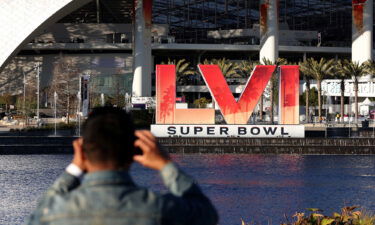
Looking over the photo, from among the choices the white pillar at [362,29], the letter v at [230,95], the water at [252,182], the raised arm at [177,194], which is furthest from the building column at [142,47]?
the raised arm at [177,194]

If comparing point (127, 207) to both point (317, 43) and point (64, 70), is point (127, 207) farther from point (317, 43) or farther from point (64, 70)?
point (317, 43)

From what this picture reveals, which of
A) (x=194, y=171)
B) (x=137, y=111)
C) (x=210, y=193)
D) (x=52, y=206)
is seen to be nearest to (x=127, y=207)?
(x=52, y=206)

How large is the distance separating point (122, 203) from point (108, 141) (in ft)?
0.99

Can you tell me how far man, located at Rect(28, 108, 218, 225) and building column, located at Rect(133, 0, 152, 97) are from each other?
7576cm

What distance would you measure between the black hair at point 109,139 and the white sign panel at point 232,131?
132 ft

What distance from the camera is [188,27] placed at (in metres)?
108

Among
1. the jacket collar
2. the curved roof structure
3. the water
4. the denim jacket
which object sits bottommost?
the water

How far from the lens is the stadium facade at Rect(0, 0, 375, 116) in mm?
75625

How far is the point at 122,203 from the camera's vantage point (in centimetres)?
352

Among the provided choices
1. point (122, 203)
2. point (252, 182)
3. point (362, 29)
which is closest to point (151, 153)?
point (122, 203)

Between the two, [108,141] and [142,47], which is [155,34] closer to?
[142,47]

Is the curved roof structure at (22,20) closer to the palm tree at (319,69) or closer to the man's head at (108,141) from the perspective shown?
the palm tree at (319,69)

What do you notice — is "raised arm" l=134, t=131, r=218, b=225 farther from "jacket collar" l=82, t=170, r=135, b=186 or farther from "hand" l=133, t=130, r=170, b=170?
"jacket collar" l=82, t=170, r=135, b=186

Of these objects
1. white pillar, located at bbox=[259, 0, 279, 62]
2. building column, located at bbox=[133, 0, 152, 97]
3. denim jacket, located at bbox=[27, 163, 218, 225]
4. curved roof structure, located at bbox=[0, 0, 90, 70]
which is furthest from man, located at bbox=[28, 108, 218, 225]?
white pillar, located at bbox=[259, 0, 279, 62]
